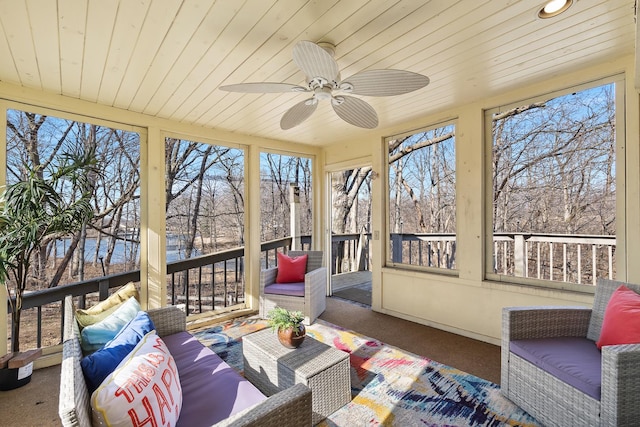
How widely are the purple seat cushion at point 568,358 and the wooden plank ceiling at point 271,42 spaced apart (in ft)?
6.46

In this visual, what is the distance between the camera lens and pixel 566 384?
1617 millimetres

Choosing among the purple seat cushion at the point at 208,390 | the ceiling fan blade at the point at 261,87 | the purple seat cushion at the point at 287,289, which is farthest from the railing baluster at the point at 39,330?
the ceiling fan blade at the point at 261,87

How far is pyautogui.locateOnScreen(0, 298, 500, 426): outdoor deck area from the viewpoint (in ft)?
6.70

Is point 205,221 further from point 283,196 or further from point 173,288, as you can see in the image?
point 283,196

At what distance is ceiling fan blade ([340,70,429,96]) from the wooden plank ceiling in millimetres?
294

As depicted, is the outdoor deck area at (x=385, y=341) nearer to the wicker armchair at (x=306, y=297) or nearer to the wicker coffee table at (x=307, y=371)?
the wicker armchair at (x=306, y=297)

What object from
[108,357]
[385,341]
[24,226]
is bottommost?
[385,341]

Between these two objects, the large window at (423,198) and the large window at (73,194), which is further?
the large window at (423,198)

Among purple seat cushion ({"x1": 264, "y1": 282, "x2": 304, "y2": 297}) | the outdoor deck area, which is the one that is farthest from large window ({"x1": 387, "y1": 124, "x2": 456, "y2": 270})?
purple seat cushion ({"x1": 264, "y1": 282, "x2": 304, "y2": 297})

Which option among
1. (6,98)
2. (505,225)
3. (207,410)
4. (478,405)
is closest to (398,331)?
(478,405)

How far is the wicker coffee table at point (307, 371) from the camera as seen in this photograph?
183 centimetres

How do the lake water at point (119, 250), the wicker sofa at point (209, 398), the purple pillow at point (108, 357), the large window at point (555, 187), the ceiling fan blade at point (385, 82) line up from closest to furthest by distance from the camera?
the wicker sofa at point (209, 398), the purple pillow at point (108, 357), the ceiling fan blade at point (385, 82), the large window at point (555, 187), the lake water at point (119, 250)

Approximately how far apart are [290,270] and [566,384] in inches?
111

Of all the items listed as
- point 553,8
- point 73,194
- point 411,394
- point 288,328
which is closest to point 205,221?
point 73,194
